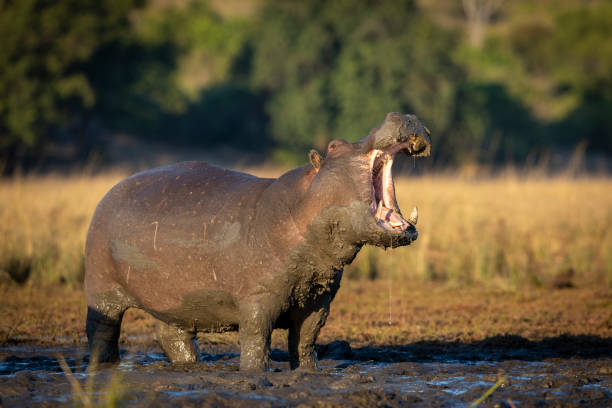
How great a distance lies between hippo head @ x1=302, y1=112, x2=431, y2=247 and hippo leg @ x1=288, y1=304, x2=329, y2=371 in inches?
26.0

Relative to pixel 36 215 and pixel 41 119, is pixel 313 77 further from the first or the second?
pixel 36 215

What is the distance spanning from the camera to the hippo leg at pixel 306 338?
4.45 meters

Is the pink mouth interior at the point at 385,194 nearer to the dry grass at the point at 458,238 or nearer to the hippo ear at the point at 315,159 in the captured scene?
the hippo ear at the point at 315,159

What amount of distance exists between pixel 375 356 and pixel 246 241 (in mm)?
1858

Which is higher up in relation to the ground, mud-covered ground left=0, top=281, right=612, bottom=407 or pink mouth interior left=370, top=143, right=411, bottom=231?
pink mouth interior left=370, top=143, right=411, bottom=231

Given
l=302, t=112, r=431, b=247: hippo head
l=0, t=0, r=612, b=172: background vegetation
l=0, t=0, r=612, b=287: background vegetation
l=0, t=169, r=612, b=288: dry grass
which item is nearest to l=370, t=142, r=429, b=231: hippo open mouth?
l=302, t=112, r=431, b=247: hippo head

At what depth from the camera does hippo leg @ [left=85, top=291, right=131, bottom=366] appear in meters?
4.86

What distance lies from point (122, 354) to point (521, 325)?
11.3ft

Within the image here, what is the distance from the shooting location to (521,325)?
6.87 metres

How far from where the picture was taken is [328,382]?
405 centimetres

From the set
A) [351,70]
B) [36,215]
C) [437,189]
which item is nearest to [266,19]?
[351,70]

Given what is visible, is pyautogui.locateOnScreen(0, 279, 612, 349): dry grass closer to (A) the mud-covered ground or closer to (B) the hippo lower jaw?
(A) the mud-covered ground

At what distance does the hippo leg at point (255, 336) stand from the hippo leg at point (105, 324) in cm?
104

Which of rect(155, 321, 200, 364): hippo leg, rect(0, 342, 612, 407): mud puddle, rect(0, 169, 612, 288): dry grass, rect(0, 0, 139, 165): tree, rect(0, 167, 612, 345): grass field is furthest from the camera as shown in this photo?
rect(0, 0, 139, 165): tree
